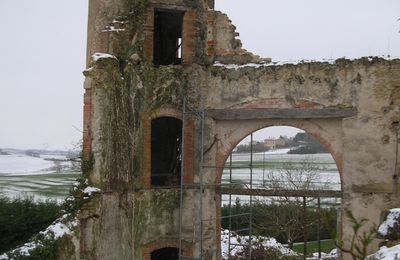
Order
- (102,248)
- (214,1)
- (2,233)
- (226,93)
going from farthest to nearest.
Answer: (214,1) < (226,93) < (2,233) < (102,248)

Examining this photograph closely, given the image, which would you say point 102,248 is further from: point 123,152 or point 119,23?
point 119,23

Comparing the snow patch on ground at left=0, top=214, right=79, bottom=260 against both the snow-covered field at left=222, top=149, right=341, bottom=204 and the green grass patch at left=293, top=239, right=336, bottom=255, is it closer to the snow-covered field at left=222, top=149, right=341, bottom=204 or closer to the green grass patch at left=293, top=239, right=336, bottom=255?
the snow-covered field at left=222, top=149, right=341, bottom=204

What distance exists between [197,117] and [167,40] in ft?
15.7

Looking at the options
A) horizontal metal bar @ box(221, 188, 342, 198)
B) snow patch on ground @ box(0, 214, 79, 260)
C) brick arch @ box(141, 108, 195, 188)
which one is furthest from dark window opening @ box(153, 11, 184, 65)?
snow patch on ground @ box(0, 214, 79, 260)

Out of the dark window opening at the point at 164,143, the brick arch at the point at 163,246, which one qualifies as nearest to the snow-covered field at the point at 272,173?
the dark window opening at the point at 164,143

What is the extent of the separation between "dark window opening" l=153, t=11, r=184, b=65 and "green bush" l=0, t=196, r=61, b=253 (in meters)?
6.12

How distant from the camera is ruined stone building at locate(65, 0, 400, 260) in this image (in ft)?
37.1

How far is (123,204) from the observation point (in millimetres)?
11570

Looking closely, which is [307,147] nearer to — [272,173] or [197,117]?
[272,173]

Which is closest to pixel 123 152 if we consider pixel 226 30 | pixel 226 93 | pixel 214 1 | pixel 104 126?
pixel 104 126

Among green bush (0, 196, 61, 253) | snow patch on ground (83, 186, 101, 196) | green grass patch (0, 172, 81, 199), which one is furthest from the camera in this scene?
green grass patch (0, 172, 81, 199)

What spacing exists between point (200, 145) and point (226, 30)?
3082 millimetres

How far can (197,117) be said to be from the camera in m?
12.7

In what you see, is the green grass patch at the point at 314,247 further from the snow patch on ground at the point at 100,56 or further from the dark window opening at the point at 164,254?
the snow patch on ground at the point at 100,56
